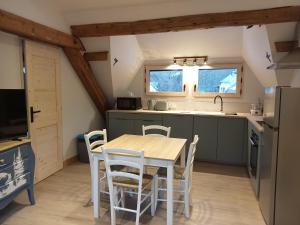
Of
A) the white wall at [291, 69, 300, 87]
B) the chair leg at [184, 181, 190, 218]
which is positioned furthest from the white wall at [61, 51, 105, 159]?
the white wall at [291, 69, 300, 87]

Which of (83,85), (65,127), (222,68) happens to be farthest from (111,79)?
(222,68)

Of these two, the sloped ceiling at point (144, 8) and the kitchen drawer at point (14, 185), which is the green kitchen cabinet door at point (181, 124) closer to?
the sloped ceiling at point (144, 8)

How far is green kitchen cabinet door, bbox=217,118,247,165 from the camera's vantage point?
13.4 feet

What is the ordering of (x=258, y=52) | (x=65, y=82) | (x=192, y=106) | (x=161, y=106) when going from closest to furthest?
(x=258, y=52) < (x=65, y=82) < (x=161, y=106) < (x=192, y=106)

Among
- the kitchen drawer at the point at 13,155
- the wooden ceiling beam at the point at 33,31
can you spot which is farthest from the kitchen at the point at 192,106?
the kitchen drawer at the point at 13,155

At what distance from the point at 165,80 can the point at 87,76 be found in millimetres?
1655

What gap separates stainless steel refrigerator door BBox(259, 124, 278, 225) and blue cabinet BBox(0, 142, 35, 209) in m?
2.60

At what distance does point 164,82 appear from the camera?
16.6 feet

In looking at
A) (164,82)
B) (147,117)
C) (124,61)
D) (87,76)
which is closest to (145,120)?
(147,117)

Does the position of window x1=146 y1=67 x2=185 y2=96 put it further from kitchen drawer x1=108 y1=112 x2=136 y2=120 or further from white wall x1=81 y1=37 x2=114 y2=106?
white wall x1=81 y1=37 x2=114 y2=106

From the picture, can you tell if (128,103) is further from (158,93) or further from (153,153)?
(153,153)

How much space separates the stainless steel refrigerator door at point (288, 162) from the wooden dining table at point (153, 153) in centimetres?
98

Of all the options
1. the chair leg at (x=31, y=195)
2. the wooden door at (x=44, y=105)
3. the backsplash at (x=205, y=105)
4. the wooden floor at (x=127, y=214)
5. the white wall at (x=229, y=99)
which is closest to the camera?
the wooden floor at (x=127, y=214)

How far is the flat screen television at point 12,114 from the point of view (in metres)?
2.58
